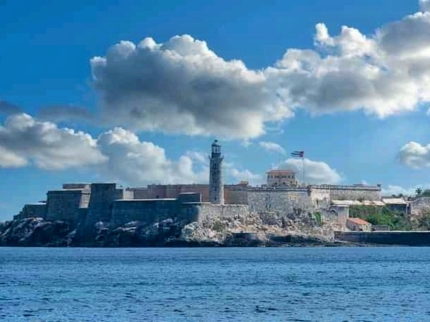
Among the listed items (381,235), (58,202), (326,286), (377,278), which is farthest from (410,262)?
(58,202)

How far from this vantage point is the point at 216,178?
100m

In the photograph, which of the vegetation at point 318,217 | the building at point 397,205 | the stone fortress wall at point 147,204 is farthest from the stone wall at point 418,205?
the vegetation at point 318,217

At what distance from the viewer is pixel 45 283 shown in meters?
48.1

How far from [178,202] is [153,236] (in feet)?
12.9

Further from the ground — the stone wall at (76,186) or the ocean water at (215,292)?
the stone wall at (76,186)

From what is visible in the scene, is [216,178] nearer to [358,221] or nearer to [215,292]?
[358,221]

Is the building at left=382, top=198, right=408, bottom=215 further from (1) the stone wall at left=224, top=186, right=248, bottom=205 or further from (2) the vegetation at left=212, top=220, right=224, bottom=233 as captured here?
(2) the vegetation at left=212, top=220, right=224, bottom=233

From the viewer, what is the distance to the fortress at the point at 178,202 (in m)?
97.5

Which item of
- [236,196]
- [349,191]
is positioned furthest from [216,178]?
[349,191]

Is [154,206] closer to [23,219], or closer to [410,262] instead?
[23,219]

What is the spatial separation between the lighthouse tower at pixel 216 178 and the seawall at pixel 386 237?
525 inches

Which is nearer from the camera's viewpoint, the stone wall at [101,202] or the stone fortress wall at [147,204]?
the stone fortress wall at [147,204]

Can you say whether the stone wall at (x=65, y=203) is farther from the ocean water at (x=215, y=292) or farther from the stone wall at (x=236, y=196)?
the ocean water at (x=215, y=292)

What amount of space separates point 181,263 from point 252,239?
31.0 metres
